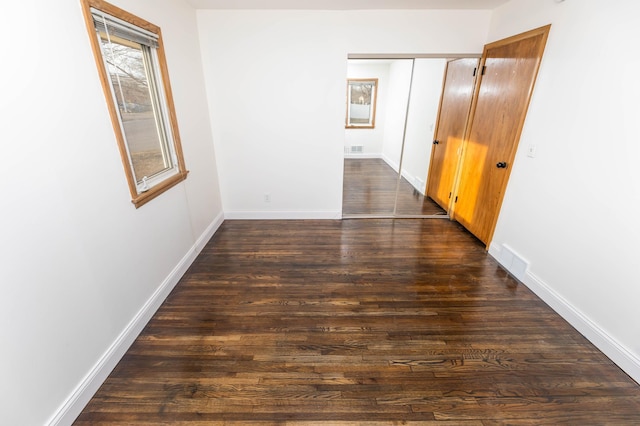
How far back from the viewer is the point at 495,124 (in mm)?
3016

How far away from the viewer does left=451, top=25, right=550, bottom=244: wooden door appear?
259 centimetres

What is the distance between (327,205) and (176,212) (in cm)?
200

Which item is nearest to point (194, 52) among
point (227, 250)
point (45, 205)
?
point (227, 250)

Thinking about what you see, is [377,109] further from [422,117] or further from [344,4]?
[344,4]

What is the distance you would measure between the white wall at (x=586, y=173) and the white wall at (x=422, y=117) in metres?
1.75

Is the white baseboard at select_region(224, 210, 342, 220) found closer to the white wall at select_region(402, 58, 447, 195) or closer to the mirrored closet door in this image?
the mirrored closet door

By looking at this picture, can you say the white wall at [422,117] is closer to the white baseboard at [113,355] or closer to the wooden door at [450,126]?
the wooden door at [450,126]

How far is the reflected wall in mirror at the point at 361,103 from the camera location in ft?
23.3

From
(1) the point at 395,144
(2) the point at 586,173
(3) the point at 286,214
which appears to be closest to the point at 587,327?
(2) the point at 586,173

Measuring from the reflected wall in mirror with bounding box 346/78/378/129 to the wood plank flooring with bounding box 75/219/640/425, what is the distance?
527cm

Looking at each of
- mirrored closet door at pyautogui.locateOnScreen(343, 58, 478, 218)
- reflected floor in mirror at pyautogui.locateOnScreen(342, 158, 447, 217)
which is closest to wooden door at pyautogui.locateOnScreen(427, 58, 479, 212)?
mirrored closet door at pyautogui.locateOnScreen(343, 58, 478, 218)

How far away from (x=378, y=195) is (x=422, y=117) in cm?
156

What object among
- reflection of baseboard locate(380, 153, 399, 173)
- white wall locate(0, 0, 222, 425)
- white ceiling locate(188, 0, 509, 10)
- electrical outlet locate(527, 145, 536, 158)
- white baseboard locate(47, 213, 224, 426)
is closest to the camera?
white wall locate(0, 0, 222, 425)

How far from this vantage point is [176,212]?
8.79 ft
